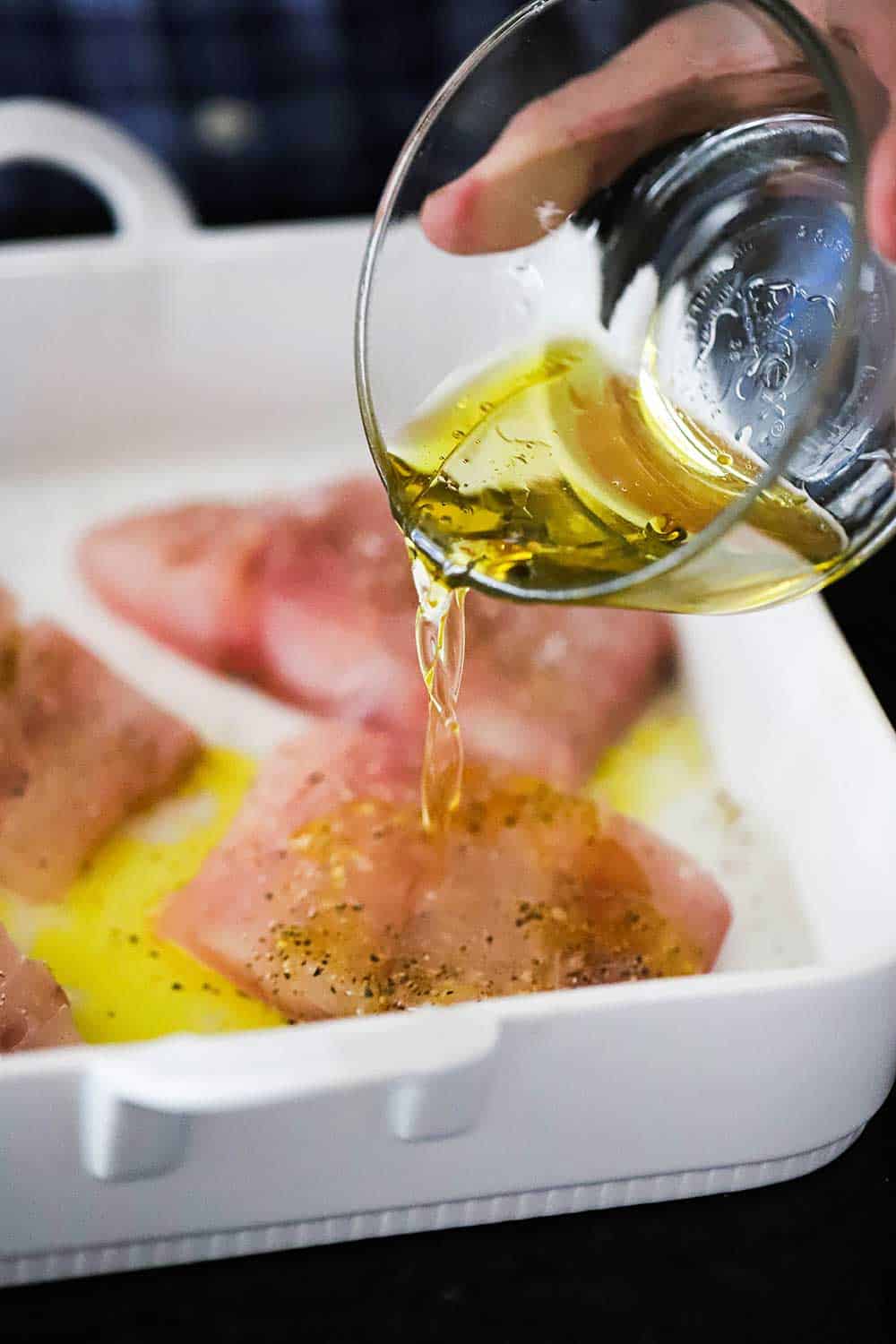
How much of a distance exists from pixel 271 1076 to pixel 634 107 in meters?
0.48

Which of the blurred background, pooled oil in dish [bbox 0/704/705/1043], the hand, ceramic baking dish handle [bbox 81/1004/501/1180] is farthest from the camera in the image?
the blurred background

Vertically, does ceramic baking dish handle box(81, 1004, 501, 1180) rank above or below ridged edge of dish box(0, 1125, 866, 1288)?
above

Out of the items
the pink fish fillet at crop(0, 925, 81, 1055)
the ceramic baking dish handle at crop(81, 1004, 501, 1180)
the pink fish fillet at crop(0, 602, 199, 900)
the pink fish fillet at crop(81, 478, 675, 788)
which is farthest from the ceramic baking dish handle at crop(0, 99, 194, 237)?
the ceramic baking dish handle at crop(81, 1004, 501, 1180)

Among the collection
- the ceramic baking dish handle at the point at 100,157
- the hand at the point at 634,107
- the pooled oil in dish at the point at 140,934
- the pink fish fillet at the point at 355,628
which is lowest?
the pooled oil in dish at the point at 140,934

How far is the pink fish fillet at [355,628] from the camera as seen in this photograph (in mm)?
934

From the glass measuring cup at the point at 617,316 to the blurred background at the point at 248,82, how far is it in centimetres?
75

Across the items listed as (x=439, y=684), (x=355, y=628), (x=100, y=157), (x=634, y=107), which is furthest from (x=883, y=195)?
(x=100, y=157)

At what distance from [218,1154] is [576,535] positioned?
0.31 meters

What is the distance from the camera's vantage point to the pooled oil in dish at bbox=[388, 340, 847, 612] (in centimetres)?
68

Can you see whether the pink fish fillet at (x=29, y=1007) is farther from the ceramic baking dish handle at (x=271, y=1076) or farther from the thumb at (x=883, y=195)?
the thumb at (x=883, y=195)

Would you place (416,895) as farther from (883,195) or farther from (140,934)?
(883,195)

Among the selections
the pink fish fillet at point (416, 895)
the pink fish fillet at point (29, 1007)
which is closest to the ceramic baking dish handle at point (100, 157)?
the pink fish fillet at point (416, 895)

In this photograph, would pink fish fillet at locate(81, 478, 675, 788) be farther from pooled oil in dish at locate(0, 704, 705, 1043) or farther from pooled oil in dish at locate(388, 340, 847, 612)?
pooled oil in dish at locate(388, 340, 847, 612)

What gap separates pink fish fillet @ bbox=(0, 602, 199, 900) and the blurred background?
70 cm
